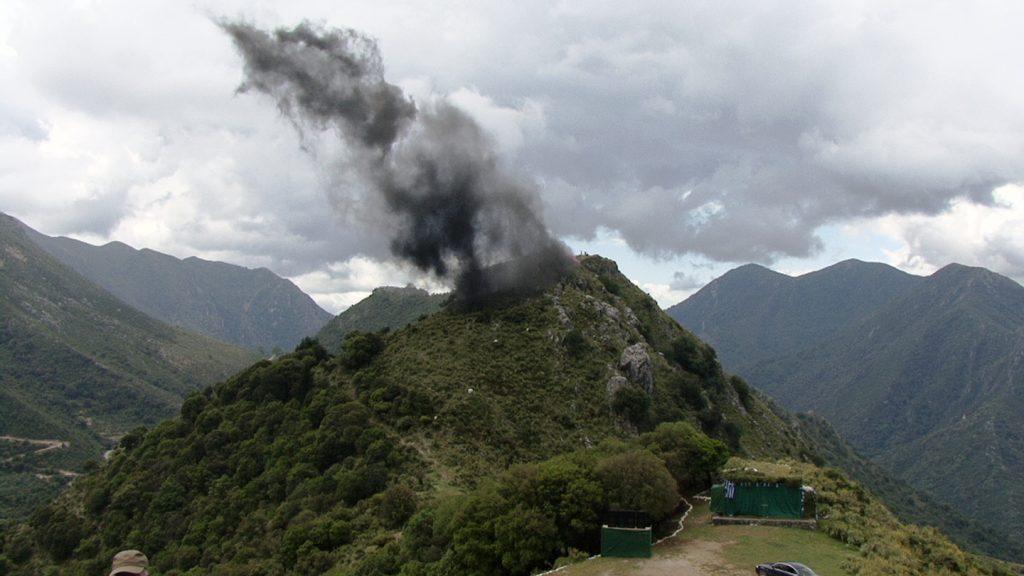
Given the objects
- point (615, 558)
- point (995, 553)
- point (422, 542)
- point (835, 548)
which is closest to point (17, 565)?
point (422, 542)

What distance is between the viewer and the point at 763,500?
34.0 metres

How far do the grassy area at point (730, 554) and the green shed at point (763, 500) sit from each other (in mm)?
1338

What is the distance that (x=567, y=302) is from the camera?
79.2 metres

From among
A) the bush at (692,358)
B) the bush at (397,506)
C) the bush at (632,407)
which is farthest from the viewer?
the bush at (692,358)

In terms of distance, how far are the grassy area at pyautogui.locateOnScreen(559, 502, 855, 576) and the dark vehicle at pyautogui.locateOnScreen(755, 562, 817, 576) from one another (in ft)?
3.52

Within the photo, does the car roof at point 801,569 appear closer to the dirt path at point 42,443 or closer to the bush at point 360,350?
the bush at point 360,350

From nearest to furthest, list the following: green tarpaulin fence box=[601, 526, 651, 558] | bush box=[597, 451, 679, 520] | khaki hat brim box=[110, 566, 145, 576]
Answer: khaki hat brim box=[110, 566, 145, 576] < green tarpaulin fence box=[601, 526, 651, 558] < bush box=[597, 451, 679, 520]

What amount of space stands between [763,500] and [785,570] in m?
9.91

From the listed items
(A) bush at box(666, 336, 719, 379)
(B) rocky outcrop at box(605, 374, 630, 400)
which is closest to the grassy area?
(B) rocky outcrop at box(605, 374, 630, 400)

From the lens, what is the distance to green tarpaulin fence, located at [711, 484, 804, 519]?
110 feet

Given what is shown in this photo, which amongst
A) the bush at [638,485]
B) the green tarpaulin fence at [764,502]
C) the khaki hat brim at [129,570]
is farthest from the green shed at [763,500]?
the khaki hat brim at [129,570]

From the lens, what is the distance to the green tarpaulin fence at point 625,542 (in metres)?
29.3

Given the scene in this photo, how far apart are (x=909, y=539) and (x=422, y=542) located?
979 inches

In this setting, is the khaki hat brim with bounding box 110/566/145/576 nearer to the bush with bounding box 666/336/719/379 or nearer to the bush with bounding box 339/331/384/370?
the bush with bounding box 339/331/384/370
